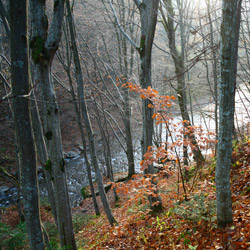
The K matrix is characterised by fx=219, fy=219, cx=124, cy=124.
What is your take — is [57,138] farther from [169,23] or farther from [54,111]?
[169,23]

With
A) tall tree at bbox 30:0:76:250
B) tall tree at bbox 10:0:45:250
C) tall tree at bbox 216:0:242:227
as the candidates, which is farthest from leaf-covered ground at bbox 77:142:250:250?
tall tree at bbox 10:0:45:250

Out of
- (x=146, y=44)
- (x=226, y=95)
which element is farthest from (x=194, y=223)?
(x=146, y=44)

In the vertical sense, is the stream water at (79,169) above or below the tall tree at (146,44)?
below

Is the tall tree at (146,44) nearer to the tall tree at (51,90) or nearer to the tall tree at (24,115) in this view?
the tall tree at (51,90)

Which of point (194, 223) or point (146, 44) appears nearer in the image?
point (194, 223)

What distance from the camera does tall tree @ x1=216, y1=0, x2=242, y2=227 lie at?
2.51 meters

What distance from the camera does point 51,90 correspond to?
4.01 meters

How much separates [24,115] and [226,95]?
97.1 inches

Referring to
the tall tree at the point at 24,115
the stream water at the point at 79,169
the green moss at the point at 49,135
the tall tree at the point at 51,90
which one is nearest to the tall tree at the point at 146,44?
the tall tree at the point at 51,90

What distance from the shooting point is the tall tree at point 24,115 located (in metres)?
2.50

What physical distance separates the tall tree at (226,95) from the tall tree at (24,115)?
7.54ft

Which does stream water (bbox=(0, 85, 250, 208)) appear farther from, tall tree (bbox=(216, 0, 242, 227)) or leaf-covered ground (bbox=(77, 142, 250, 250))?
tall tree (bbox=(216, 0, 242, 227))

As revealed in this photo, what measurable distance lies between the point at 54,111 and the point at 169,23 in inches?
241

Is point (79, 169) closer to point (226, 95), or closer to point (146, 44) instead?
point (146, 44)
